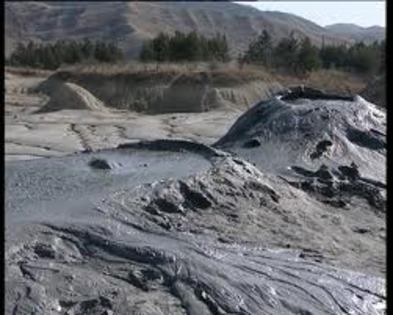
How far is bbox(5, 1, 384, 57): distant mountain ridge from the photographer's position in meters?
92.1

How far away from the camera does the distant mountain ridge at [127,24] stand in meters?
92.1

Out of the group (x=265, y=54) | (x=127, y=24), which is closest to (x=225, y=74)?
(x=265, y=54)

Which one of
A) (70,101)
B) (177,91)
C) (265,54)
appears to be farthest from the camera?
(265,54)

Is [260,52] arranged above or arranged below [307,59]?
below

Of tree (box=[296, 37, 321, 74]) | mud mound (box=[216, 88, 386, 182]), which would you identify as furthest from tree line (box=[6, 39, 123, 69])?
mud mound (box=[216, 88, 386, 182])

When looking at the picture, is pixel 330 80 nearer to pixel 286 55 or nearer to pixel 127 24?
pixel 286 55

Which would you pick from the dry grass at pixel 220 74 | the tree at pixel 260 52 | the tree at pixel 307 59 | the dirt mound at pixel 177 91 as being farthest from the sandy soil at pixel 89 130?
the tree at pixel 260 52

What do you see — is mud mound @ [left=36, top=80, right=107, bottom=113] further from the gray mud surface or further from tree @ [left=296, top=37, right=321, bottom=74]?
the gray mud surface

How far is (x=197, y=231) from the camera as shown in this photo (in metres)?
6.13

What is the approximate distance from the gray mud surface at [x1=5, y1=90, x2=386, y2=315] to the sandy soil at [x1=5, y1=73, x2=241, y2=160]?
713 centimetres

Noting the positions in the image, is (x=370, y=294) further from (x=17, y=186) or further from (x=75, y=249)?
(x=17, y=186)

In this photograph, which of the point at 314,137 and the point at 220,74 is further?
the point at 220,74

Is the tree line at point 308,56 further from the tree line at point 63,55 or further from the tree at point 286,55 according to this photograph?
the tree line at point 63,55

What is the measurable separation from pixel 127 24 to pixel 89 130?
250ft
